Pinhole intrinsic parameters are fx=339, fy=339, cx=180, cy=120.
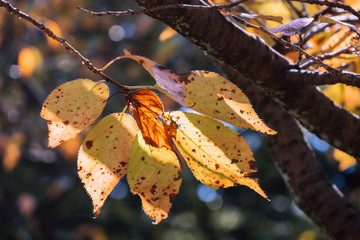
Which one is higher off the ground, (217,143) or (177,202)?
(217,143)

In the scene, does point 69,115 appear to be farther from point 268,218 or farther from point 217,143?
point 268,218

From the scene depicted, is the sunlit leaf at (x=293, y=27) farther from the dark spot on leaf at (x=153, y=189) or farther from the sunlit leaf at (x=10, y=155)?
the sunlit leaf at (x=10, y=155)

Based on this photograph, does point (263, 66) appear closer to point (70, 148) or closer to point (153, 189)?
point (153, 189)

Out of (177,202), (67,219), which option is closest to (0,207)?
(67,219)

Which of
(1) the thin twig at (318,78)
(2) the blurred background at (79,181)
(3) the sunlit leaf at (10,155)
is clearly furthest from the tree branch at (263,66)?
(3) the sunlit leaf at (10,155)

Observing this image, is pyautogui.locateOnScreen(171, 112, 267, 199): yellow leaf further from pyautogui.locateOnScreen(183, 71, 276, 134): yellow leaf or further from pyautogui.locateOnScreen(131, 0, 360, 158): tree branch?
pyautogui.locateOnScreen(131, 0, 360, 158): tree branch

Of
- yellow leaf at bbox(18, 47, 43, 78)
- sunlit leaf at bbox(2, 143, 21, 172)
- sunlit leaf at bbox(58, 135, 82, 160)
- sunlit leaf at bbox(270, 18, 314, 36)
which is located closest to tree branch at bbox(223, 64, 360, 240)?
sunlit leaf at bbox(270, 18, 314, 36)
